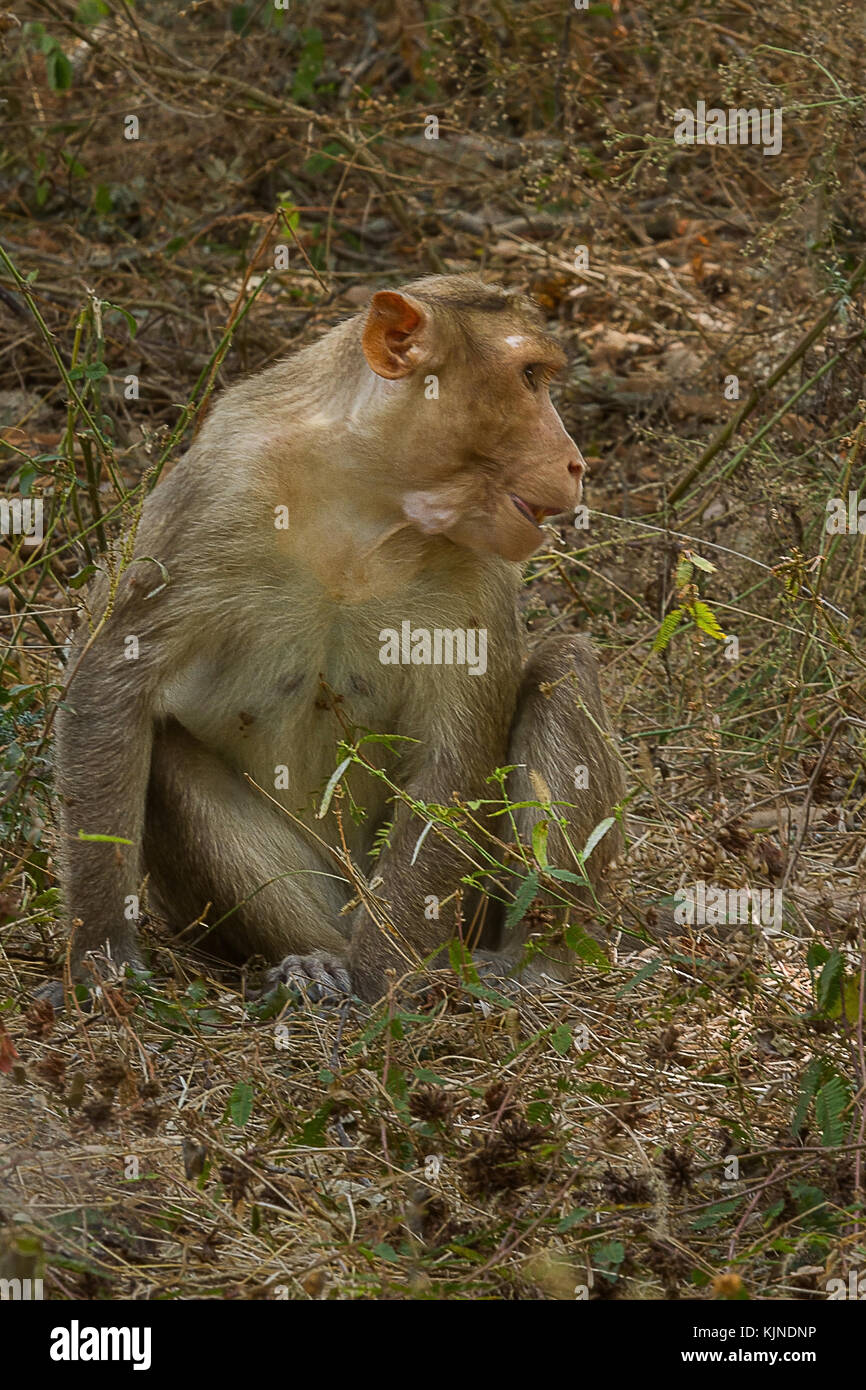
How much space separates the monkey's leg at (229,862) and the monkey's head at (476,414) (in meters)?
1.19

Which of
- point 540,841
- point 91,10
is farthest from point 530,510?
point 91,10

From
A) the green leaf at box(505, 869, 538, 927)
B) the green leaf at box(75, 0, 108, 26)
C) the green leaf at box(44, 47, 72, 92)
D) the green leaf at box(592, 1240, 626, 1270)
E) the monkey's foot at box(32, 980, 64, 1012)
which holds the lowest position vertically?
the green leaf at box(592, 1240, 626, 1270)

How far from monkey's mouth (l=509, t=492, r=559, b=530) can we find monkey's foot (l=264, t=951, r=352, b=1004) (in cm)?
157

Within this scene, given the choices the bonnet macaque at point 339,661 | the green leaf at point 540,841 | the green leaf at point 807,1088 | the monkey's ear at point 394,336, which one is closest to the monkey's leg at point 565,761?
the bonnet macaque at point 339,661

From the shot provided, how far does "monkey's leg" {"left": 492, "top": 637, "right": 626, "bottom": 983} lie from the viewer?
6.02m

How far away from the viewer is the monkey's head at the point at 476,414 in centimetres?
546

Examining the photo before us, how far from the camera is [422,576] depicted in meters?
5.82

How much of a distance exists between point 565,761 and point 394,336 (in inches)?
58.8

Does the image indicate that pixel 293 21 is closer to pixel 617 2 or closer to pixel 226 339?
pixel 617 2

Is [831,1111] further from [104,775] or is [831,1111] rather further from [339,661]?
[104,775]

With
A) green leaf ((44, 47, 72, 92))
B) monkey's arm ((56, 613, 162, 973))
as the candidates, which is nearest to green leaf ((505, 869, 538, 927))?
monkey's arm ((56, 613, 162, 973))

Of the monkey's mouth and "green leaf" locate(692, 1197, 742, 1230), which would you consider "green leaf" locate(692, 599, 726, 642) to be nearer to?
the monkey's mouth

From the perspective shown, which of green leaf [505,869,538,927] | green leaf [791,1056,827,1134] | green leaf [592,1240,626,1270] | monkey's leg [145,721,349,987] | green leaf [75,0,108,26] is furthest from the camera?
green leaf [75,0,108,26]

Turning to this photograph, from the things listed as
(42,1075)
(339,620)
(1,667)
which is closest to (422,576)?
(339,620)
